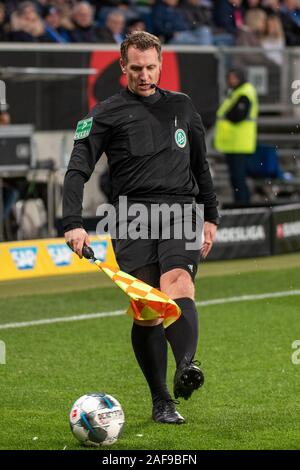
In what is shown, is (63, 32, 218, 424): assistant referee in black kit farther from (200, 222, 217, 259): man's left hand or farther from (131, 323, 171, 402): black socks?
(200, 222, 217, 259): man's left hand

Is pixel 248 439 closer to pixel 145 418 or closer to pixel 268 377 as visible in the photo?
pixel 145 418

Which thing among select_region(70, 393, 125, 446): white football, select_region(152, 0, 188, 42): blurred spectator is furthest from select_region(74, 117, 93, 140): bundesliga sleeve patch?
select_region(152, 0, 188, 42): blurred spectator

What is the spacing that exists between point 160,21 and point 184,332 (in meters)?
12.0

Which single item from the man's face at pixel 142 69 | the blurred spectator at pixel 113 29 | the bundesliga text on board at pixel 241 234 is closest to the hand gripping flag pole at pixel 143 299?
the man's face at pixel 142 69

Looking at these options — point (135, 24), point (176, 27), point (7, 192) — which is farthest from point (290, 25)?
point (7, 192)

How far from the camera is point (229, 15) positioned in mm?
19094

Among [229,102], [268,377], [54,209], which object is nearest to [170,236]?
[268,377]

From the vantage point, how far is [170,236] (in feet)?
21.7

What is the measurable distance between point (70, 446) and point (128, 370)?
92.4 inches

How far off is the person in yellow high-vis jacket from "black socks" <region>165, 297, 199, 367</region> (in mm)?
10062

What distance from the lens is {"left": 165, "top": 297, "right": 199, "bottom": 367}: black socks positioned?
637 cm

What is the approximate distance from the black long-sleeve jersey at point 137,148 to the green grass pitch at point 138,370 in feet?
4.19

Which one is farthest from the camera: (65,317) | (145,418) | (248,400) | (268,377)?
(65,317)

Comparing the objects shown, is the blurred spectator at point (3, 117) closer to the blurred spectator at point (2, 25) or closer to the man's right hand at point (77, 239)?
the blurred spectator at point (2, 25)
